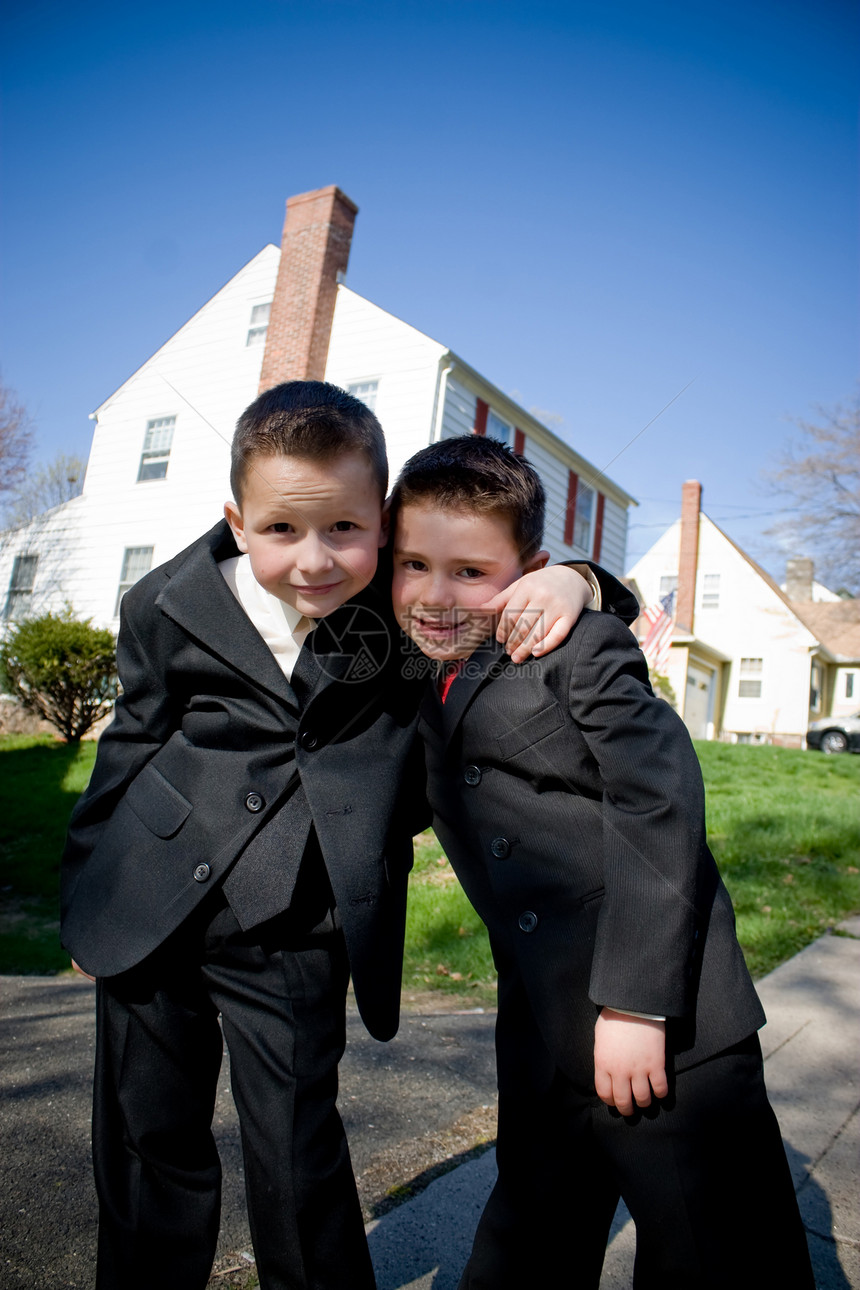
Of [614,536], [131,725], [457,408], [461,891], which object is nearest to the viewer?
[131,725]

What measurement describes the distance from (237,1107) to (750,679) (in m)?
28.2

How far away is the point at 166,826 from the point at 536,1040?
789 mm

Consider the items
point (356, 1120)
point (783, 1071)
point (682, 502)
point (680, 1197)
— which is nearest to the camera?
point (680, 1197)

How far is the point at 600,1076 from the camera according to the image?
1.33 metres

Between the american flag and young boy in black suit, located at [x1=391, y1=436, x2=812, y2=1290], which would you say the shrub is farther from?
young boy in black suit, located at [x1=391, y1=436, x2=812, y2=1290]

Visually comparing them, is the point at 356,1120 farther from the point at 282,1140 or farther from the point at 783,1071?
the point at 783,1071

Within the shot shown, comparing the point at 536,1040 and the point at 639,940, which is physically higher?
the point at 639,940

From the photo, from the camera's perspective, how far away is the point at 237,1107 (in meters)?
1.50

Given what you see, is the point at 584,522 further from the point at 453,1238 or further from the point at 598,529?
the point at 453,1238

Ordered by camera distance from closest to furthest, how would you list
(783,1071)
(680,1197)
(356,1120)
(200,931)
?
(680,1197) → (200,931) → (356,1120) → (783,1071)

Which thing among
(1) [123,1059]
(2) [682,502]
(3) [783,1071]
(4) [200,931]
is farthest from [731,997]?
(2) [682,502]

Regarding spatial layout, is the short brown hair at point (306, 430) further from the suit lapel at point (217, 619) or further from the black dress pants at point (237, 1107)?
the black dress pants at point (237, 1107)

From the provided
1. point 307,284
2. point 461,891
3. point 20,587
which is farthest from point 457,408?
point 20,587

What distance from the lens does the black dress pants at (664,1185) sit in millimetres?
1278
